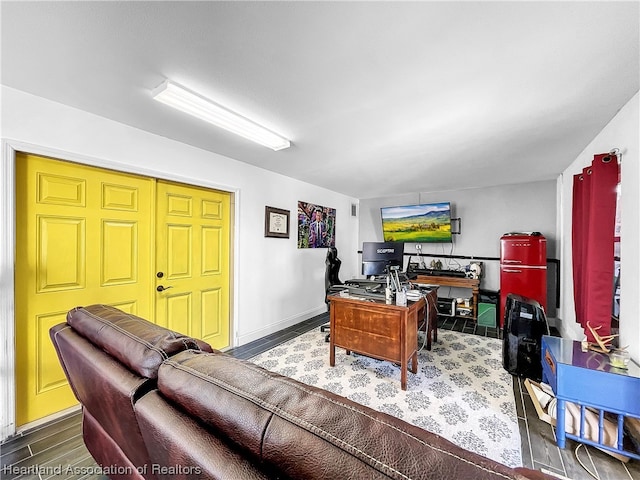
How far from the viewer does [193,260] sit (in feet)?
9.52

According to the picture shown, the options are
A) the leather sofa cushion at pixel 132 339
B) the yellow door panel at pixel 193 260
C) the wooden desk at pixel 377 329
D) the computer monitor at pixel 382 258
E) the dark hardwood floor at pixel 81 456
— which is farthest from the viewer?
the computer monitor at pixel 382 258

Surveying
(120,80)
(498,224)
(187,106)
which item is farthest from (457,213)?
(120,80)

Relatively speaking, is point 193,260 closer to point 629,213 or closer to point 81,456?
point 81,456

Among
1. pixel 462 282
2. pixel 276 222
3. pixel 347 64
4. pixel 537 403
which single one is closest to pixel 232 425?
pixel 347 64

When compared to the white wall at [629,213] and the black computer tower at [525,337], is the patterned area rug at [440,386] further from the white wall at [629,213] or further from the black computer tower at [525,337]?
the white wall at [629,213]

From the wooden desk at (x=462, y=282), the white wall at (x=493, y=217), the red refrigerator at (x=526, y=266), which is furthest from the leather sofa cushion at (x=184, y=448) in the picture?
the white wall at (x=493, y=217)

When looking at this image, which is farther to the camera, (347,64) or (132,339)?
(347,64)

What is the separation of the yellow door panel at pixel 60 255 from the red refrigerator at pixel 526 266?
4.80 meters

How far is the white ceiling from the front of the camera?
45.6 inches

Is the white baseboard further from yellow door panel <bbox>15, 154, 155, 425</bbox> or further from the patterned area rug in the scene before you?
yellow door panel <bbox>15, 154, 155, 425</bbox>

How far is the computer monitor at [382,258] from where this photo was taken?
119 inches

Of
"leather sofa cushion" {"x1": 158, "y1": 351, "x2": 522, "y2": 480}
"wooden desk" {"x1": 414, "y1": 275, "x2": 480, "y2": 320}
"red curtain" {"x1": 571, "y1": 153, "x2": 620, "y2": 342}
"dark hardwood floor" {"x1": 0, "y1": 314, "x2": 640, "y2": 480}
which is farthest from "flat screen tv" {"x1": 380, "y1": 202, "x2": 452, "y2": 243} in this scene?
"leather sofa cushion" {"x1": 158, "y1": 351, "x2": 522, "y2": 480}

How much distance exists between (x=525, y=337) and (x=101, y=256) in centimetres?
392

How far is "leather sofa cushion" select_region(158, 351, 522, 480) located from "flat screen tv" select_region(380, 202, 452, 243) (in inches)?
186
